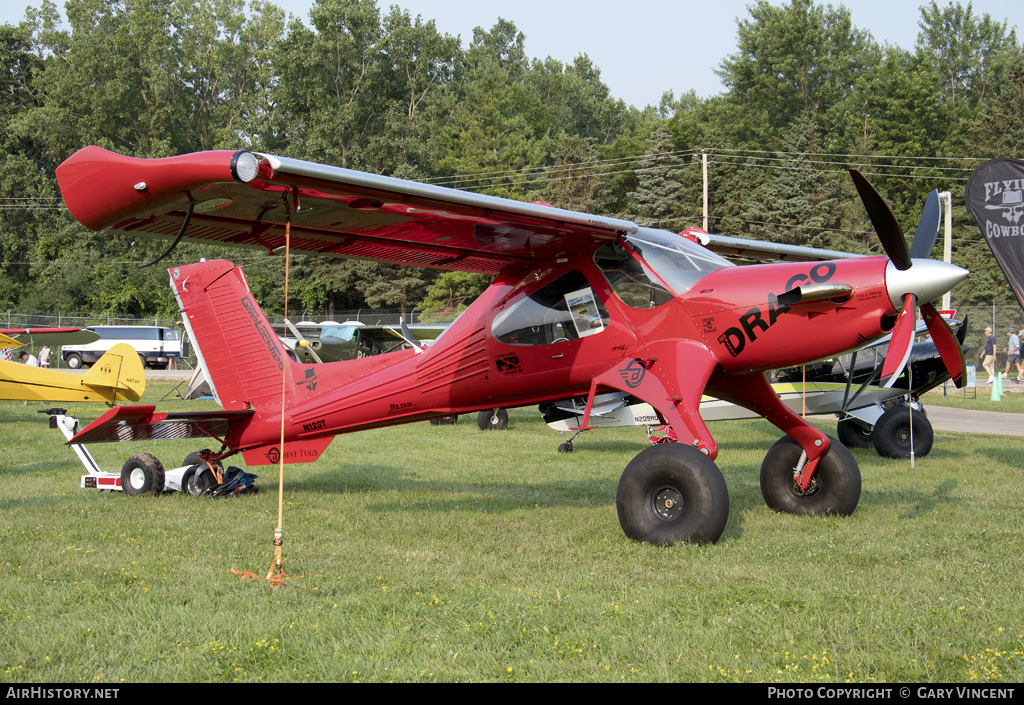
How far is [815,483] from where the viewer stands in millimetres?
7465

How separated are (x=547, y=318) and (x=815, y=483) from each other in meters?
3.10

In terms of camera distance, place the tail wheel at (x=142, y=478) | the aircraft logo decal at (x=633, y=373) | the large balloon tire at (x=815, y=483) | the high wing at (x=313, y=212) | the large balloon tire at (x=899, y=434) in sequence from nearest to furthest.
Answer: the high wing at (x=313, y=212), the aircraft logo decal at (x=633, y=373), the large balloon tire at (x=815, y=483), the tail wheel at (x=142, y=478), the large balloon tire at (x=899, y=434)

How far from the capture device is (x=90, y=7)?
65.9 metres

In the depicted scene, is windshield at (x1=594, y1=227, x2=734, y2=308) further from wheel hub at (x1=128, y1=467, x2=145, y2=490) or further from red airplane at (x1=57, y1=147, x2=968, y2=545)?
wheel hub at (x1=128, y1=467, x2=145, y2=490)

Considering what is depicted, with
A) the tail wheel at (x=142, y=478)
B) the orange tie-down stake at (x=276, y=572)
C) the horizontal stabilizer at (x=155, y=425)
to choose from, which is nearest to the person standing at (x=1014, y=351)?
the horizontal stabilizer at (x=155, y=425)

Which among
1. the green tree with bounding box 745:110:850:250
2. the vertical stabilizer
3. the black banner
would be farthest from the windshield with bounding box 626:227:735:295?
the green tree with bounding box 745:110:850:250

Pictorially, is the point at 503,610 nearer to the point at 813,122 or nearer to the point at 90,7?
the point at 813,122

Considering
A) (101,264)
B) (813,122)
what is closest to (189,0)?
(101,264)

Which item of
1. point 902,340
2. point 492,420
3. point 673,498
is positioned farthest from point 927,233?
point 492,420

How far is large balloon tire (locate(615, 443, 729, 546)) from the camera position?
19.5 ft

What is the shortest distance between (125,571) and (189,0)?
244 ft

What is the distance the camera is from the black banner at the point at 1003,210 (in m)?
9.54

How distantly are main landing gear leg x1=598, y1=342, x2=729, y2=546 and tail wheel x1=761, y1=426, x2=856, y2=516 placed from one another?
166 centimetres

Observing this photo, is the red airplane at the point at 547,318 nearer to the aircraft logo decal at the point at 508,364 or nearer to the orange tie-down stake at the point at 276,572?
the aircraft logo decal at the point at 508,364
